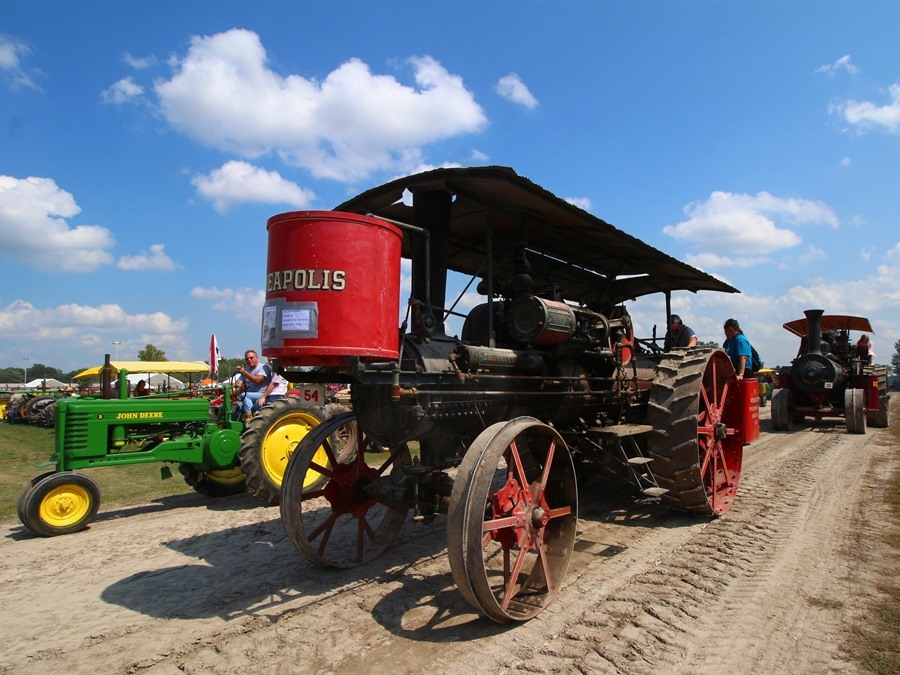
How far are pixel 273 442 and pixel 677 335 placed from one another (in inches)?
212

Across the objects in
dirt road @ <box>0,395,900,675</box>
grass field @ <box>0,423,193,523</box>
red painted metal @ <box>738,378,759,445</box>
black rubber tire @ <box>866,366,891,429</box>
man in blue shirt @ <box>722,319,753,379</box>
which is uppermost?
man in blue shirt @ <box>722,319,753,379</box>

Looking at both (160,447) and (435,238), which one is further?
(160,447)

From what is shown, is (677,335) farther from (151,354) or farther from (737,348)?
(151,354)

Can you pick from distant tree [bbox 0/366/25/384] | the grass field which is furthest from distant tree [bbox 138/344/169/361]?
distant tree [bbox 0/366/25/384]

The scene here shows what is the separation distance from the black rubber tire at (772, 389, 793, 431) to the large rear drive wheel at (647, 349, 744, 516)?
8.86 metres

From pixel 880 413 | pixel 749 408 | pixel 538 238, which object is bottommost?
pixel 880 413

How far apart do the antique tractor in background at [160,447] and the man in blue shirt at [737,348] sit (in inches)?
192

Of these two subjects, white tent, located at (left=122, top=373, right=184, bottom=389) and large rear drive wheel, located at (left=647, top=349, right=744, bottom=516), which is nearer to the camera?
large rear drive wheel, located at (left=647, top=349, right=744, bottom=516)

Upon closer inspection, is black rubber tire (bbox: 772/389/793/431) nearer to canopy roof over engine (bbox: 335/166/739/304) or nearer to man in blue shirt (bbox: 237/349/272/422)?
canopy roof over engine (bbox: 335/166/739/304)

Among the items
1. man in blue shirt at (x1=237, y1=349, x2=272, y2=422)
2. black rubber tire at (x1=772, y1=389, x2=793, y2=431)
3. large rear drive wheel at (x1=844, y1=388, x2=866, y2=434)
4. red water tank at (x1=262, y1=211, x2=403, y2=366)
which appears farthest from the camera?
black rubber tire at (x1=772, y1=389, x2=793, y2=431)

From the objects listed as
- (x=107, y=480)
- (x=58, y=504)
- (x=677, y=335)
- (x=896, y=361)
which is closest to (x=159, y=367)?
(x=107, y=480)

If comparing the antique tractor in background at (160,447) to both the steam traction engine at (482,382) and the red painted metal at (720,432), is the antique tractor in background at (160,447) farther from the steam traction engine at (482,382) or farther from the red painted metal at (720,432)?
the red painted metal at (720,432)

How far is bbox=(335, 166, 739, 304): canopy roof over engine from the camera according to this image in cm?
421

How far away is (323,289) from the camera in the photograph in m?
3.12
